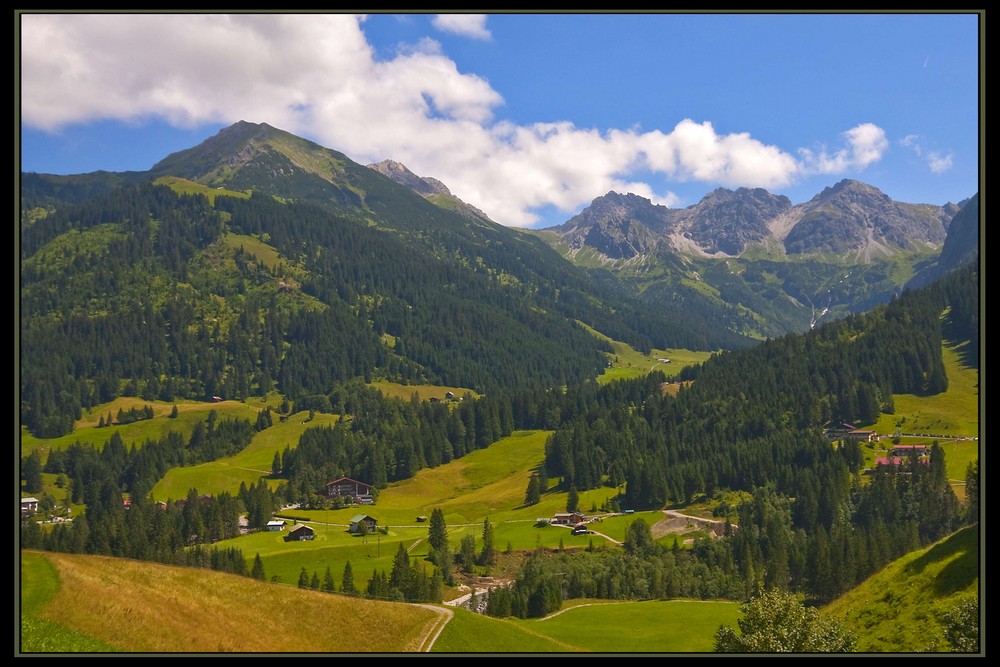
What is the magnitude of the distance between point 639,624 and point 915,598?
124ft

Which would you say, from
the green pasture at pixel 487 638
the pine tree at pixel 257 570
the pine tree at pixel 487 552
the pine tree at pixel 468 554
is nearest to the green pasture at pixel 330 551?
the pine tree at pixel 257 570

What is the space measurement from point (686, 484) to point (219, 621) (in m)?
159

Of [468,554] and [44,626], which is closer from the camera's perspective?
[44,626]

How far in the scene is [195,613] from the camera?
56250 millimetres

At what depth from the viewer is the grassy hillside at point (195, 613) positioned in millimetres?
48781

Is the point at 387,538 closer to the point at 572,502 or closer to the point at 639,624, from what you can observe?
the point at 572,502

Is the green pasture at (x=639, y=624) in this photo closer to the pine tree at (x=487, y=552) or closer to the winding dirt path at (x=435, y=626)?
the winding dirt path at (x=435, y=626)

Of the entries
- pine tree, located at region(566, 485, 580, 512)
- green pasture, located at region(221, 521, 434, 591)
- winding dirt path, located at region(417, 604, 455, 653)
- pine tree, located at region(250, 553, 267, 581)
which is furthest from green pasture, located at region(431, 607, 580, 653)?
pine tree, located at region(566, 485, 580, 512)

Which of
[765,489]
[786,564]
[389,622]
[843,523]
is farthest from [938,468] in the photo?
[389,622]

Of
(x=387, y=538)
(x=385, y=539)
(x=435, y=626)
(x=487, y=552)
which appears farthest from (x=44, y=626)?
(x=387, y=538)

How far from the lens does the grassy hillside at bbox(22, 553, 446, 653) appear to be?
160ft

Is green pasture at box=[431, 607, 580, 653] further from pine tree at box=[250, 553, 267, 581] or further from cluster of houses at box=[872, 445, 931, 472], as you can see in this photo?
cluster of houses at box=[872, 445, 931, 472]

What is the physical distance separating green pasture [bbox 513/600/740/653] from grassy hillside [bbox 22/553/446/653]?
2378 cm

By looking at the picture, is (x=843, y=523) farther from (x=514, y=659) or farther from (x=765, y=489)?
(x=514, y=659)
